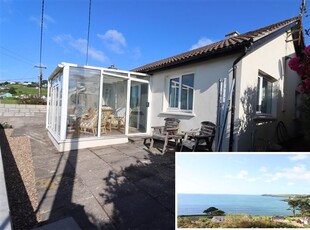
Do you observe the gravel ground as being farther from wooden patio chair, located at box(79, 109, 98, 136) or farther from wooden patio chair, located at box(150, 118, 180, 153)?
wooden patio chair, located at box(150, 118, 180, 153)

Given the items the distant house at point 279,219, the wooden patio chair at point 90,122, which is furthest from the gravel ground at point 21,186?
the distant house at point 279,219

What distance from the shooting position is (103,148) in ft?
25.6

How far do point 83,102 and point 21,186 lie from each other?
169 inches

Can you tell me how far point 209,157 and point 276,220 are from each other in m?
0.68

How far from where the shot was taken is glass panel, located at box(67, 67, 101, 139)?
7.82 m

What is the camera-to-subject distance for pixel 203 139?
6.61 meters

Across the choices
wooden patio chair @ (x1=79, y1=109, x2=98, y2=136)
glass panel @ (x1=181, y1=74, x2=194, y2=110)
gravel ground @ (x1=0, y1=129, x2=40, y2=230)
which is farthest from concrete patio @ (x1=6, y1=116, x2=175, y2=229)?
glass panel @ (x1=181, y1=74, x2=194, y2=110)

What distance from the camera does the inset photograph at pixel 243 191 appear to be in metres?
1.59

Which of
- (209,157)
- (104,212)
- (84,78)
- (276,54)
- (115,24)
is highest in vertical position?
(115,24)

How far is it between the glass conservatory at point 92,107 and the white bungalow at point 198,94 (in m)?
0.04

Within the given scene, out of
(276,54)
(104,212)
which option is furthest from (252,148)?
(104,212)

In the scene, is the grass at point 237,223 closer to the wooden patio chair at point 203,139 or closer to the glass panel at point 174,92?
the wooden patio chair at point 203,139

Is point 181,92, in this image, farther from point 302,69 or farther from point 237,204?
point 237,204

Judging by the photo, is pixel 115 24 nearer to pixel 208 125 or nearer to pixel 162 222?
pixel 208 125
